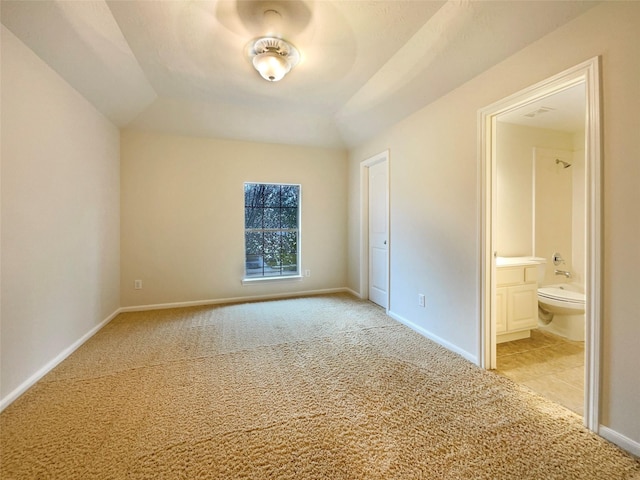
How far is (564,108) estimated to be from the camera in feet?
8.97

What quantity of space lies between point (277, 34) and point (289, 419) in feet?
8.70

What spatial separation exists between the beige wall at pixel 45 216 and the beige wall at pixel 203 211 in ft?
1.79

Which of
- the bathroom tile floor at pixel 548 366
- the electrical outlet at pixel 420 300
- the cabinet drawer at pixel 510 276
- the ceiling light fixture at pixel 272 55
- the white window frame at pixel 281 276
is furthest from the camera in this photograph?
the white window frame at pixel 281 276

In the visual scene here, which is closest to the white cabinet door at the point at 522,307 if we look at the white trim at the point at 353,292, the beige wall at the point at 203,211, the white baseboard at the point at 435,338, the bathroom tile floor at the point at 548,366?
the bathroom tile floor at the point at 548,366

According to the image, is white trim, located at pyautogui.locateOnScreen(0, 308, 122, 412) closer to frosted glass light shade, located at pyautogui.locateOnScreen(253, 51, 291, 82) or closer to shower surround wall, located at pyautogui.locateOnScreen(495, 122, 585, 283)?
frosted glass light shade, located at pyautogui.locateOnScreen(253, 51, 291, 82)

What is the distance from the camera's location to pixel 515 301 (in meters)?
2.68

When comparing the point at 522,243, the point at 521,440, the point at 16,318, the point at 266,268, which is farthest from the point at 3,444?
the point at 522,243

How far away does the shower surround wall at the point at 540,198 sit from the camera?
10.4 feet

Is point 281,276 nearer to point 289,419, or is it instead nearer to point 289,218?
point 289,218

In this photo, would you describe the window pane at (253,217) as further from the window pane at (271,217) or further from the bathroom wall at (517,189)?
the bathroom wall at (517,189)

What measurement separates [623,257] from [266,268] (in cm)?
387

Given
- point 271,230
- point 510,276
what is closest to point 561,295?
point 510,276

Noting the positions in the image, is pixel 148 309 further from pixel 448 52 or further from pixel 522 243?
pixel 522 243

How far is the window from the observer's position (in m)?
4.20
